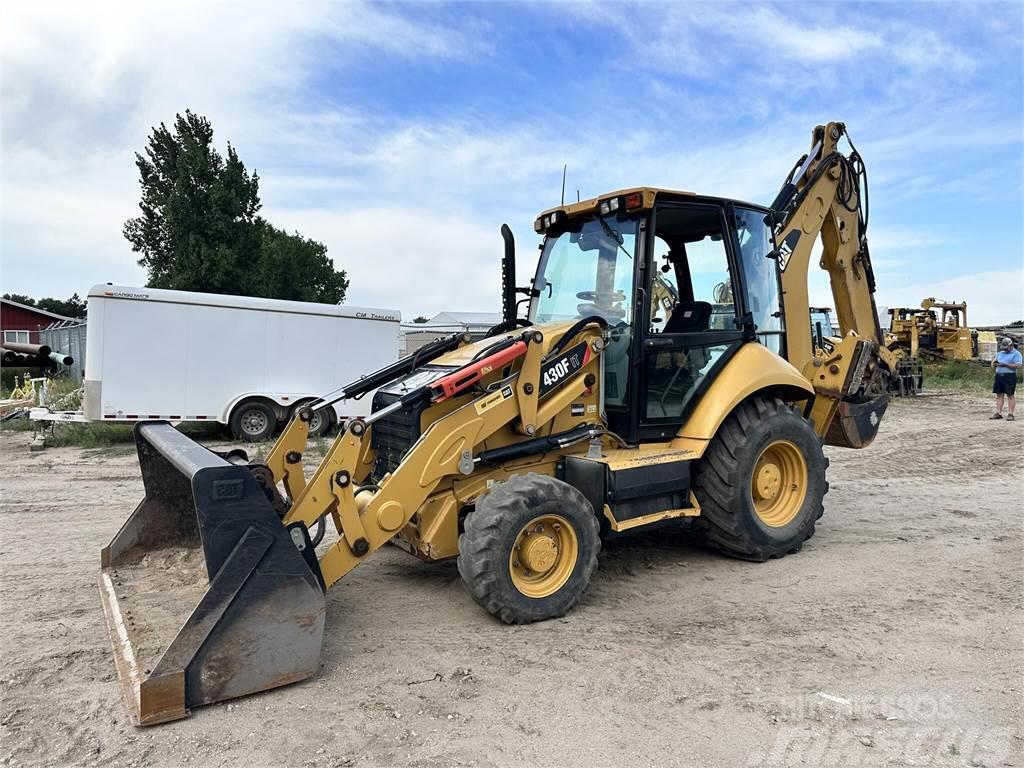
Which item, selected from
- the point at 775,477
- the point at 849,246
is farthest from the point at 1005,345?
the point at 775,477

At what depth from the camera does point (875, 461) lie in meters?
10.8

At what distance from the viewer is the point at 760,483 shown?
578 cm

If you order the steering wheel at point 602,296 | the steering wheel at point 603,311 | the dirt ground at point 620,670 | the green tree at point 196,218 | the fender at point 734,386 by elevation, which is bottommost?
the dirt ground at point 620,670

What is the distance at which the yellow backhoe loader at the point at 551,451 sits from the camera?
3.55 metres

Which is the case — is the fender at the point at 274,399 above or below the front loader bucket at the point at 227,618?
above

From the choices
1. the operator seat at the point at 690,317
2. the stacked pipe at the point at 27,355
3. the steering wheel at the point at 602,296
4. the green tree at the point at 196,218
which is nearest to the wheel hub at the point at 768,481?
the operator seat at the point at 690,317

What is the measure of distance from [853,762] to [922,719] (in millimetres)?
546

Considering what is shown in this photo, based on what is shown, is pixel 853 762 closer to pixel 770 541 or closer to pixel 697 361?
pixel 770 541

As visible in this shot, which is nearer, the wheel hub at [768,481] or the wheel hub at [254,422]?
the wheel hub at [768,481]

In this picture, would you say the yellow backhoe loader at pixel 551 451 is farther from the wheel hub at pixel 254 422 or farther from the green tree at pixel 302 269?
the green tree at pixel 302 269

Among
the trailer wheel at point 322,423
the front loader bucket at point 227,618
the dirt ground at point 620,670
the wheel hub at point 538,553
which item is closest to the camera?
the dirt ground at point 620,670

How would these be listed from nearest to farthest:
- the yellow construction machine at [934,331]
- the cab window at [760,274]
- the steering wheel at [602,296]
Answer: the steering wheel at [602,296]
the cab window at [760,274]
the yellow construction machine at [934,331]

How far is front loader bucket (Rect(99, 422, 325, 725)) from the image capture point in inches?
129

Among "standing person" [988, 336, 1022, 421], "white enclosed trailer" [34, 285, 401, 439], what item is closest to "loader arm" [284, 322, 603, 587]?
"white enclosed trailer" [34, 285, 401, 439]
